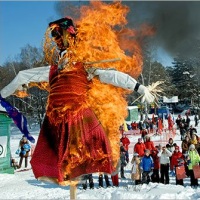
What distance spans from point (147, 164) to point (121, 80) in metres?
6.51

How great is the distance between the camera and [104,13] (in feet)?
16.4

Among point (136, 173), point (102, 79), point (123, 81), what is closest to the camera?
point (123, 81)

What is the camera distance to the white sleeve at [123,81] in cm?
433

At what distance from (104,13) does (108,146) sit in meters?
1.66

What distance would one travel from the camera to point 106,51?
5.04 m

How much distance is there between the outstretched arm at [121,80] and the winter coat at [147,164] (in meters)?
6.31

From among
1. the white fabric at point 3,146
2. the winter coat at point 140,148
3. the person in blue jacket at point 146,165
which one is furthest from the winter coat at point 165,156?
the white fabric at point 3,146

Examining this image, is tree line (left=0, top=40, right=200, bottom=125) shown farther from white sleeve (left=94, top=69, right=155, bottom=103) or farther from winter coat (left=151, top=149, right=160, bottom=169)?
white sleeve (left=94, top=69, right=155, bottom=103)

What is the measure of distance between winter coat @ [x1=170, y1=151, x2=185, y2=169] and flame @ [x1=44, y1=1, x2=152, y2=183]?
5938mm

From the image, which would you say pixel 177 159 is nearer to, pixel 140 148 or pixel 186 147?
pixel 186 147

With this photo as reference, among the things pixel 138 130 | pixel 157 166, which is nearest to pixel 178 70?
pixel 138 130

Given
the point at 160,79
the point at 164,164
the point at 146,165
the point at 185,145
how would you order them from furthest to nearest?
the point at 160,79 < the point at 185,145 < the point at 164,164 < the point at 146,165

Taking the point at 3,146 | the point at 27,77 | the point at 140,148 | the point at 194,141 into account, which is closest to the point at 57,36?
the point at 27,77

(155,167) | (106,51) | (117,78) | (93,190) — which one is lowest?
(93,190)
